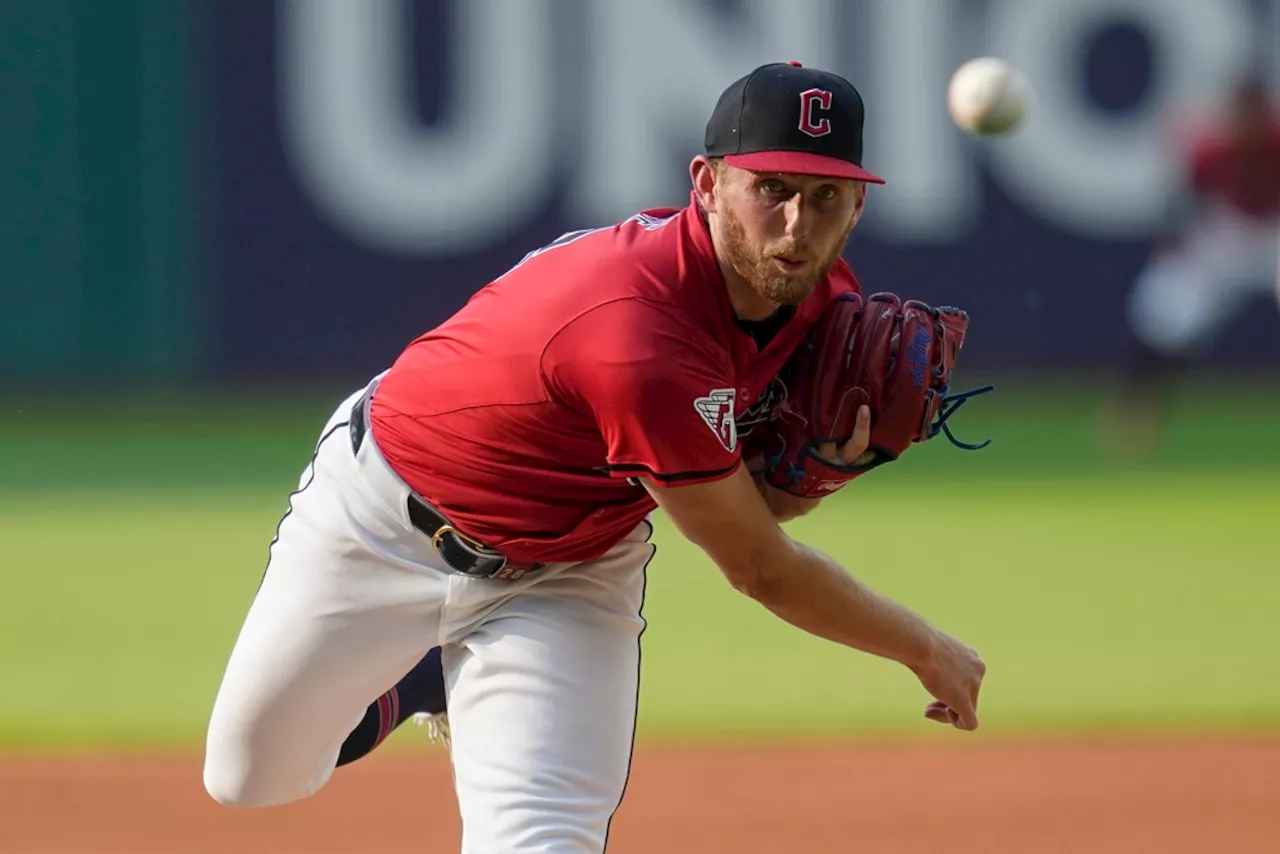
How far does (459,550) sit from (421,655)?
0.29 meters

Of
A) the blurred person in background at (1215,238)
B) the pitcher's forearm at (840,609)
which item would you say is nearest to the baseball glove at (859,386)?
the pitcher's forearm at (840,609)

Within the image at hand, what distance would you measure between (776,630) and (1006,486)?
9.64ft

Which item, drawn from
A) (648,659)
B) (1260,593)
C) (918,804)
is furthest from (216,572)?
(1260,593)

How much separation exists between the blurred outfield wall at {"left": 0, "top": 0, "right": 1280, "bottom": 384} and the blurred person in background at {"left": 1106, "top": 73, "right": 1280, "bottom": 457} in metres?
0.16

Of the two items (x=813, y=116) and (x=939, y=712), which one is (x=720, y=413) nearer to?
(x=813, y=116)

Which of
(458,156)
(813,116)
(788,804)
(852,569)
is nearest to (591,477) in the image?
(813,116)

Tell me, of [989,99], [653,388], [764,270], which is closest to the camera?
[653,388]

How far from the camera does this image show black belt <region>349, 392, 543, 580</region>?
3475mm

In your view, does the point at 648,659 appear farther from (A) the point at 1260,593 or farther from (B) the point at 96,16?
(B) the point at 96,16

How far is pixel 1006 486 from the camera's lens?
981 centimetres

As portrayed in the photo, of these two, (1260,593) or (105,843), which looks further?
(1260,593)

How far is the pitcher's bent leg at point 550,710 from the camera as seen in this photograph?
328cm

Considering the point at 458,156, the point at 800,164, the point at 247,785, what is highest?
the point at 800,164

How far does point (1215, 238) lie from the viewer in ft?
36.7
